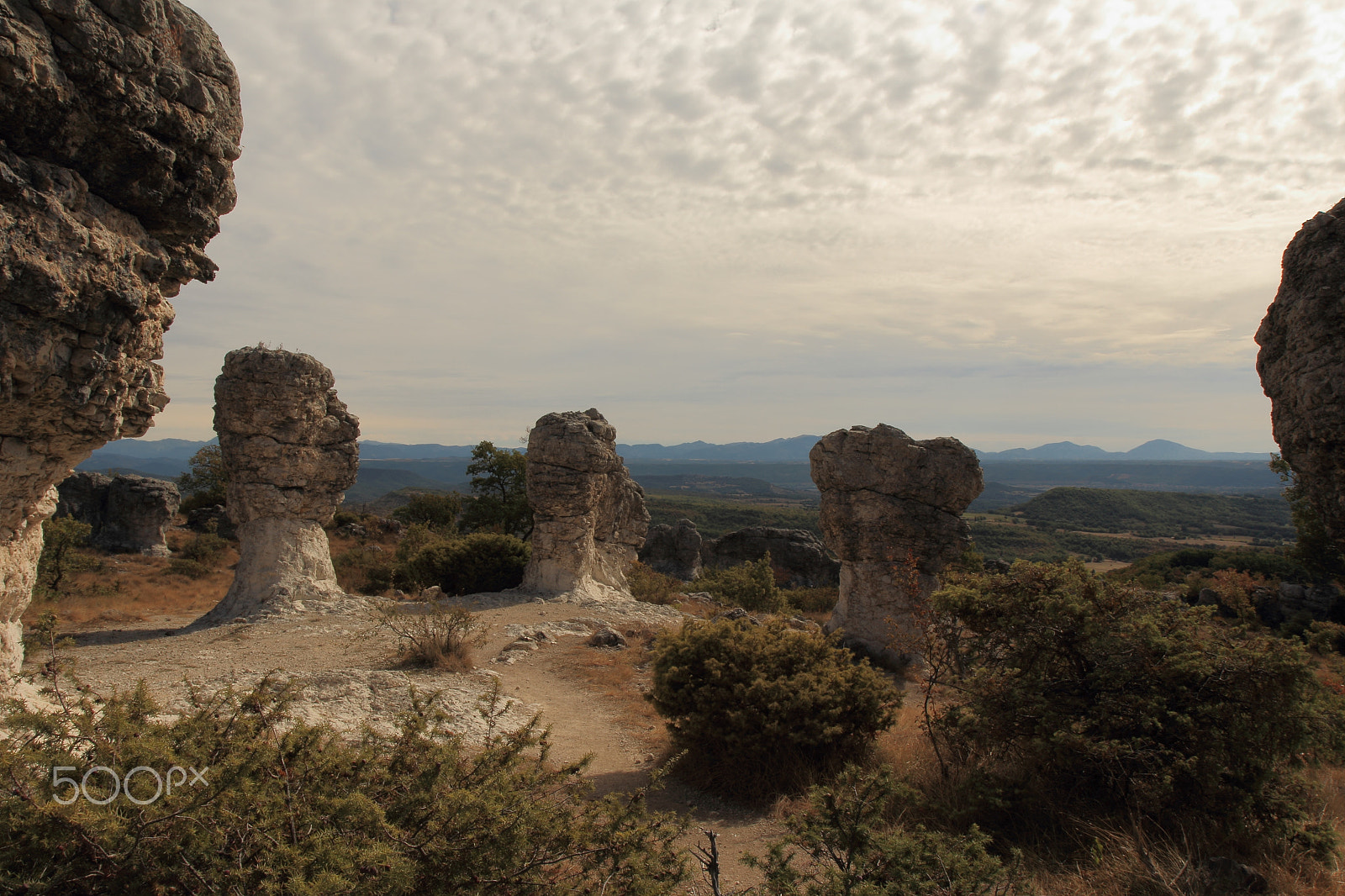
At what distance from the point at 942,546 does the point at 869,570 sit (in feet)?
4.33

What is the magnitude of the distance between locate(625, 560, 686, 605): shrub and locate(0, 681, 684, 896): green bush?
46.3 ft

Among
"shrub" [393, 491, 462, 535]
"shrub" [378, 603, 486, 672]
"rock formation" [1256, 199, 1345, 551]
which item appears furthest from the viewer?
"shrub" [393, 491, 462, 535]

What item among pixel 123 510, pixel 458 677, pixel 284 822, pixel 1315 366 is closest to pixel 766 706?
pixel 284 822

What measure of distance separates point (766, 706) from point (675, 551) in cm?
2195

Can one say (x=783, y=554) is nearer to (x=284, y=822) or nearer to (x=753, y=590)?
(x=753, y=590)

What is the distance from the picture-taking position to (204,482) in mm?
30781

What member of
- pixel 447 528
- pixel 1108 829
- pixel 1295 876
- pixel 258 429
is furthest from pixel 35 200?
pixel 447 528

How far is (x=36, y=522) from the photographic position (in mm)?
6320

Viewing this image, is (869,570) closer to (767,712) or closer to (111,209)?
(767,712)

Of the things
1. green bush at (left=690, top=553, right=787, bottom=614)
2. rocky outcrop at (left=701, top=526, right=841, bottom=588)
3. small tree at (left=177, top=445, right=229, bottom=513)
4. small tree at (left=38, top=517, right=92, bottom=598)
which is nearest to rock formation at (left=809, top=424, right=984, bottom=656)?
green bush at (left=690, top=553, right=787, bottom=614)

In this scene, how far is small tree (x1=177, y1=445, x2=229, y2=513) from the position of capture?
29672 mm

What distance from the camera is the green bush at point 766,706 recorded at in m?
6.25

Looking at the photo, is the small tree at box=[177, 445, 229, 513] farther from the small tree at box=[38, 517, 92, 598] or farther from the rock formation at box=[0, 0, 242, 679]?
the rock formation at box=[0, 0, 242, 679]

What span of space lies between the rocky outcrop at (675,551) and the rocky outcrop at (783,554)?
176cm
